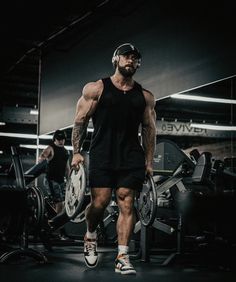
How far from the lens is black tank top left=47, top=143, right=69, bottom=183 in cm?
685

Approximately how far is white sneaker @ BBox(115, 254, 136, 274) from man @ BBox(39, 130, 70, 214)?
3.50 meters

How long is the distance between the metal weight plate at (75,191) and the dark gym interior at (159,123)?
9 cm

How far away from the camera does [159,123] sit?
37.7 feet

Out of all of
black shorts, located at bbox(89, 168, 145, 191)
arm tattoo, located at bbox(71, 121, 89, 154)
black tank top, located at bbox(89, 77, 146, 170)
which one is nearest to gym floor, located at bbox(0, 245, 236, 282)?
black shorts, located at bbox(89, 168, 145, 191)

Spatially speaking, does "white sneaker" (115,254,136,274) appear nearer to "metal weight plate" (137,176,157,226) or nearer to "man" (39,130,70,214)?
"metal weight plate" (137,176,157,226)

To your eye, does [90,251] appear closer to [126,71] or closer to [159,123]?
[126,71]

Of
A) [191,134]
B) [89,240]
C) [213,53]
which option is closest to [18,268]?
[89,240]

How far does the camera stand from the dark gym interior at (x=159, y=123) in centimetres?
411

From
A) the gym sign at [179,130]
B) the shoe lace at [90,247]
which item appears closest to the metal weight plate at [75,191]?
the shoe lace at [90,247]

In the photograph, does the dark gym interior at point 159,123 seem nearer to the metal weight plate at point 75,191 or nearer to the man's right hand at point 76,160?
the metal weight plate at point 75,191

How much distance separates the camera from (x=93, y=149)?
3.62 m

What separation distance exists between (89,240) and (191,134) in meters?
8.52

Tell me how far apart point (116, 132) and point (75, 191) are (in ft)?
2.01

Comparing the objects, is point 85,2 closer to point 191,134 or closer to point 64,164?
point 64,164
